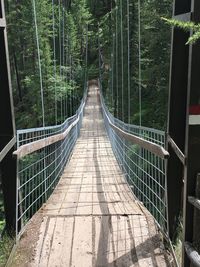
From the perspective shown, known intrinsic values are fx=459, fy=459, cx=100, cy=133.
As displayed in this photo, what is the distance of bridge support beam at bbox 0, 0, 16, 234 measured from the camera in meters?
3.13

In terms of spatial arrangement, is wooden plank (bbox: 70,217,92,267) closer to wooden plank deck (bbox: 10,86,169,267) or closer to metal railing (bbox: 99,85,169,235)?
wooden plank deck (bbox: 10,86,169,267)

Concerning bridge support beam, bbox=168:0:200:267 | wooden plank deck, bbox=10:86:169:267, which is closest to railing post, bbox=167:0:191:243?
bridge support beam, bbox=168:0:200:267

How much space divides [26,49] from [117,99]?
7325 millimetres

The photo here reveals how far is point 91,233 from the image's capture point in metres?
3.57

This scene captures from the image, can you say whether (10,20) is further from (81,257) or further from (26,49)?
(81,257)

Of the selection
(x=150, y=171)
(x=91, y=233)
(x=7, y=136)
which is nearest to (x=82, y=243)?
(x=91, y=233)

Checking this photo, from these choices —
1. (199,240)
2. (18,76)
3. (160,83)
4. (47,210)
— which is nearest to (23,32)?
(18,76)

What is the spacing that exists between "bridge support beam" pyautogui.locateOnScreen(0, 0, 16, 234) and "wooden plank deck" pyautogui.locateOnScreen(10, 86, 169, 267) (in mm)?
281

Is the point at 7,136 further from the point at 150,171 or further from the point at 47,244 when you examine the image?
the point at 150,171

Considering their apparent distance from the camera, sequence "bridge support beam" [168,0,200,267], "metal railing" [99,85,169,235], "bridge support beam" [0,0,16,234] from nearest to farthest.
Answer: "bridge support beam" [168,0,200,267] → "bridge support beam" [0,0,16,234] → "metal railing" [99,85,169,235]

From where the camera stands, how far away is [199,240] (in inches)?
91.4

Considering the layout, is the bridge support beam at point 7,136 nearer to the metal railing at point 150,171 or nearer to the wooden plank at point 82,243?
the wooden plank at point 82,243

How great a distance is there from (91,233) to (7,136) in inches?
39.6

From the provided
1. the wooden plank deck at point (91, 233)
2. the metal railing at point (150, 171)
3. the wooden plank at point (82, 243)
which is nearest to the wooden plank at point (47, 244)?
the wooden plank deck at point (91, 233)
